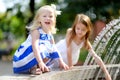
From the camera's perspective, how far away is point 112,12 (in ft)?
50.2

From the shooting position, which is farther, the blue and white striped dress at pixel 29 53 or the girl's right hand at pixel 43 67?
the blue and white striped dress at pixel 29 53

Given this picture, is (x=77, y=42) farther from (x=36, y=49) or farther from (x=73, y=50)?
(x=36, y=49)

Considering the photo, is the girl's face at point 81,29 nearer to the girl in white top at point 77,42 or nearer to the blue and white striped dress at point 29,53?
the girl in white top at point 77,42

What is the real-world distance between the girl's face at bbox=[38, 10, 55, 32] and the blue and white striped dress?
6 cm

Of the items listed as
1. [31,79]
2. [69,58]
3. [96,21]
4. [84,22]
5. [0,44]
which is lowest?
[31,79]

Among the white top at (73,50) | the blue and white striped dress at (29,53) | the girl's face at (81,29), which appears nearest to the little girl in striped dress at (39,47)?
the blue and white striped dress at (29,53)

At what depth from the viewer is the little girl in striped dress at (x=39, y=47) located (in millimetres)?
4367

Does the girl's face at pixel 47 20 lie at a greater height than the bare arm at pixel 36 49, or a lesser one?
greater

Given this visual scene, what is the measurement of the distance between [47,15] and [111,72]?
1022 mm

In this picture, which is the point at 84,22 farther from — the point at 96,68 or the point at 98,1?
the point at 98,1

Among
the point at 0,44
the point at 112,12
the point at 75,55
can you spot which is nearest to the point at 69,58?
the point at 75,55

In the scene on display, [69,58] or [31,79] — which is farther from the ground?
[69,58]

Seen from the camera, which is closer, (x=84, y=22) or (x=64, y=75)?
(x=64, y=75)

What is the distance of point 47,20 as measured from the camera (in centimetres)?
445
